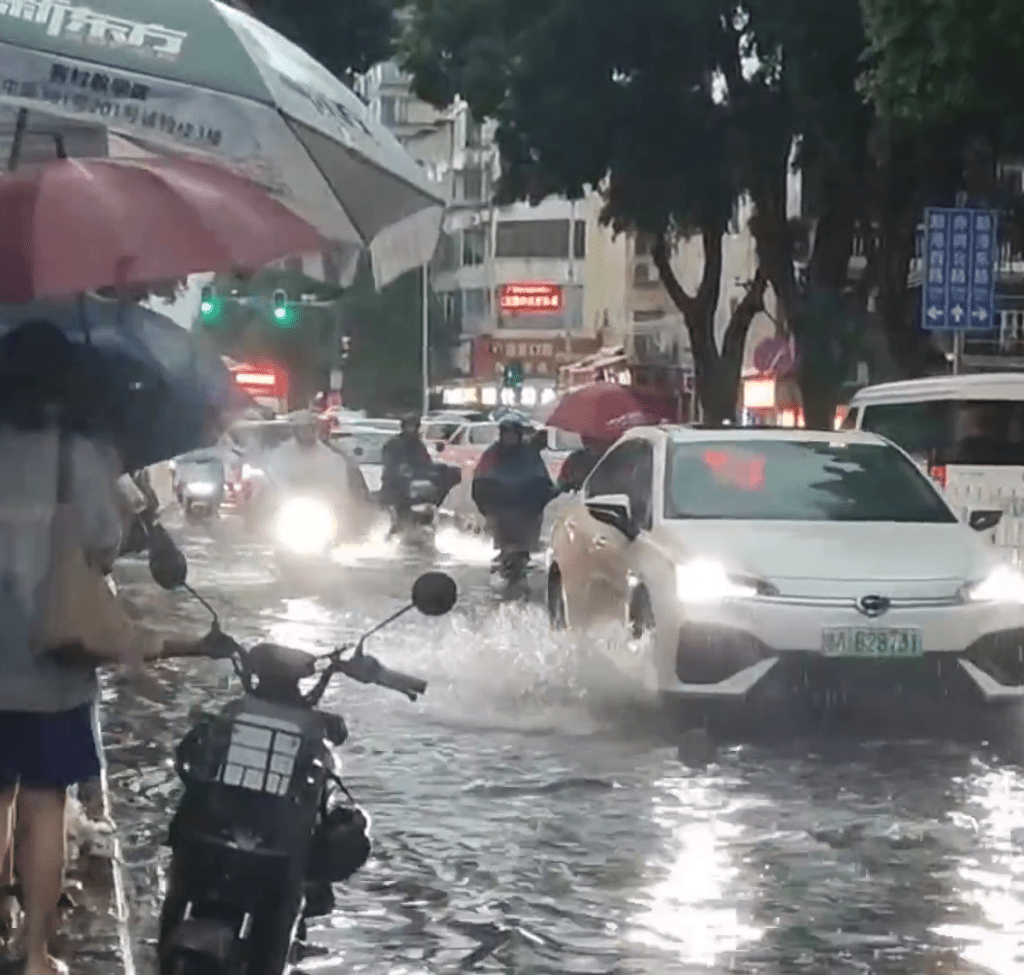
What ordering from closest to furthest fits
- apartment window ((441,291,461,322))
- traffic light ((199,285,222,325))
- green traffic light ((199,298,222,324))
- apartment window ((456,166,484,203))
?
traffic light ((199,285,222,325)) < green traffic light ((199,298,222,324)) < apartment window ((456,166,484,203)) < apartment window ((441,291,461,322))

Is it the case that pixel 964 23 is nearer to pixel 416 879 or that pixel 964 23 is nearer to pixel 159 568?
pixel 416 879

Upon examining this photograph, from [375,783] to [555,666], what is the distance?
3.61m

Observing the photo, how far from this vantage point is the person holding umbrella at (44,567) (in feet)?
19.2

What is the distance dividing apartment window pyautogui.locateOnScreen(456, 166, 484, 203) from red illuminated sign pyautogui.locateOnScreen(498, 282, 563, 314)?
7.68 m

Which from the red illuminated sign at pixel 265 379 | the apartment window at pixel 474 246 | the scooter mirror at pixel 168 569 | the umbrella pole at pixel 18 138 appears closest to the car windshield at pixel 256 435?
the umbrella pole at pixel 18 138

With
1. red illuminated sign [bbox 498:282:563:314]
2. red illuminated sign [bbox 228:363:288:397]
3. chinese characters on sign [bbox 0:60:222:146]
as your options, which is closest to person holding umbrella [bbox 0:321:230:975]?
chinese characters on sign [bbox 0:60:222:146]

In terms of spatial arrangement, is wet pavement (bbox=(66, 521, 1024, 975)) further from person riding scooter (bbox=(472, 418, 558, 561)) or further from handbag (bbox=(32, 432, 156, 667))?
person riding scooter (bbox=(472, 418, 558, 561))

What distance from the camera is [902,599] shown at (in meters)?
10.8

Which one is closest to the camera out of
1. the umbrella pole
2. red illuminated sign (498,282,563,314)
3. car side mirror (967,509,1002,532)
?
the umbrella pole

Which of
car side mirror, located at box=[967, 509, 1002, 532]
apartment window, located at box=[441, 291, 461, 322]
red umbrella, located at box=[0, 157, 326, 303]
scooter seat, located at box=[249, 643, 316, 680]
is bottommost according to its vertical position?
car side mirror, located at box=[967, 509, 1002, 532]

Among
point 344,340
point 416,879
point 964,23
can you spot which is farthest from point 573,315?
point 416,879

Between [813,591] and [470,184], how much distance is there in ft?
261

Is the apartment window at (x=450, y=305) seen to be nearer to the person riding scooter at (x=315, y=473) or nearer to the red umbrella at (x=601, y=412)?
the red umbrella at (x=601, y=412)

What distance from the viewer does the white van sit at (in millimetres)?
19125
